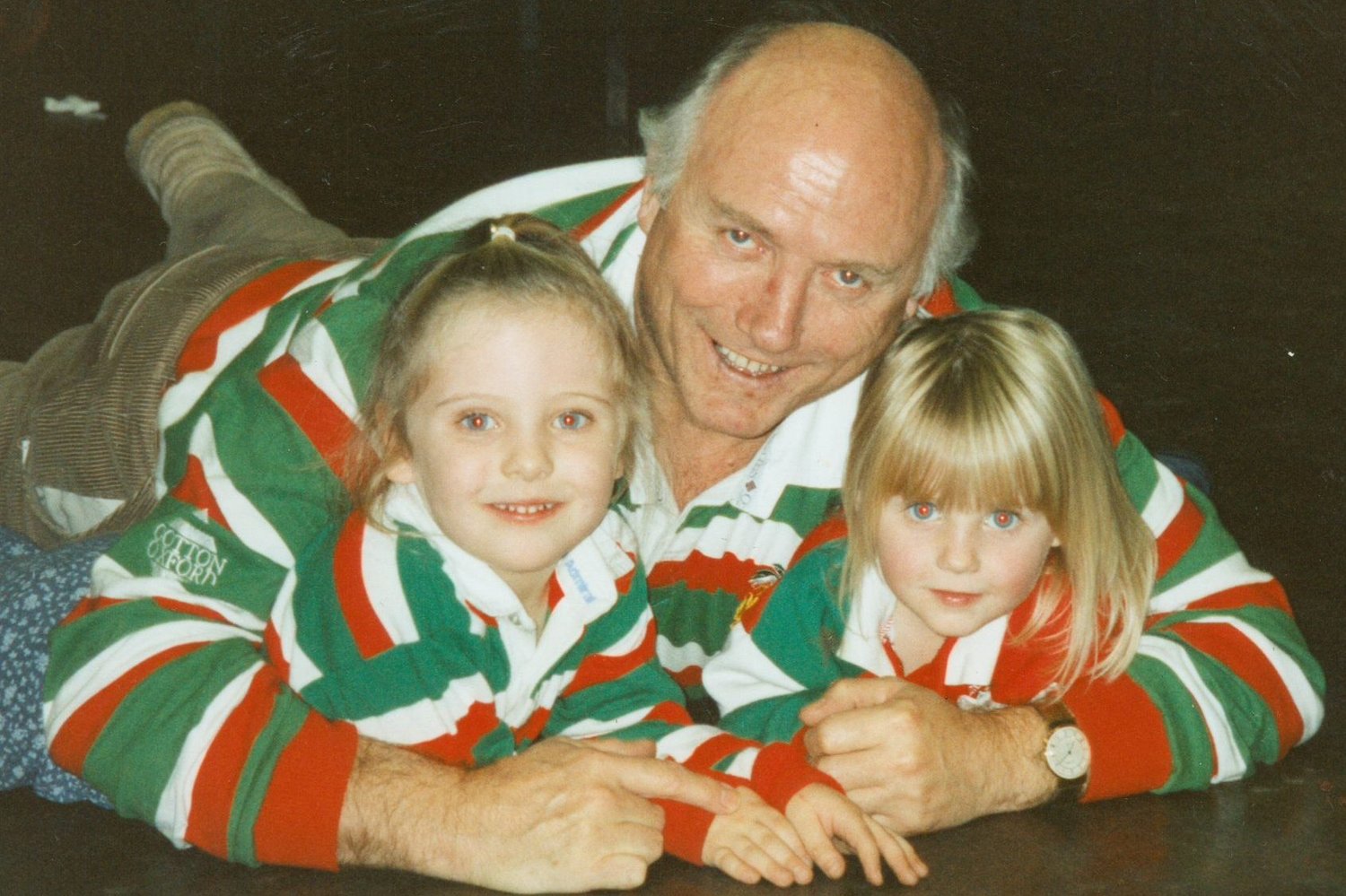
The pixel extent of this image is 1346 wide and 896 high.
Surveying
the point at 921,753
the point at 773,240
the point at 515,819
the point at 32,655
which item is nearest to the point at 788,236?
the point at 773,240

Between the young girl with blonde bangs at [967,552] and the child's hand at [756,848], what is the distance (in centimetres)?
18

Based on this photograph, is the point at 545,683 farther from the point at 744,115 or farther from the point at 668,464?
the point at 744,115

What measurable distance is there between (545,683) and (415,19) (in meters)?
4.99

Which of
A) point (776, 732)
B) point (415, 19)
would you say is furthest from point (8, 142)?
point (776, 732)

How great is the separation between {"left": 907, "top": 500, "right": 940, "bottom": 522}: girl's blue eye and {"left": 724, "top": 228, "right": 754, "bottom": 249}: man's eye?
13.2 inches

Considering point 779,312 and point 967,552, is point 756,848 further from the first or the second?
point 779,312

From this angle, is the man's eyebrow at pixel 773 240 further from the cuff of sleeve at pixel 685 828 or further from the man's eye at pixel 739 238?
the cuff of sleeve at pixel 685 828

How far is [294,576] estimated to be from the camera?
1.50 m

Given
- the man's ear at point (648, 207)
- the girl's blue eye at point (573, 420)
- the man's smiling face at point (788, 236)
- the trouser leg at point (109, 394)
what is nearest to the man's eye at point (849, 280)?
the man's smiling face at point (788, 236)

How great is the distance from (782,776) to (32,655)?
2.70ft

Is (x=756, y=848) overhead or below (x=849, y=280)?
below

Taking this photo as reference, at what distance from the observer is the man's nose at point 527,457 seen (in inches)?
56.5

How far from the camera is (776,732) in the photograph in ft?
5.19

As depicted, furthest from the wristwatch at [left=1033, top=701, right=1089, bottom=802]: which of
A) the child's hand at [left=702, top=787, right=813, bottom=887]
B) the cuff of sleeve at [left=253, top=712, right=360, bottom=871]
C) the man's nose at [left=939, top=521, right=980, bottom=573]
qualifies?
the cuff of sleeve at [left=253, top=712, right=360, bottom=871]
